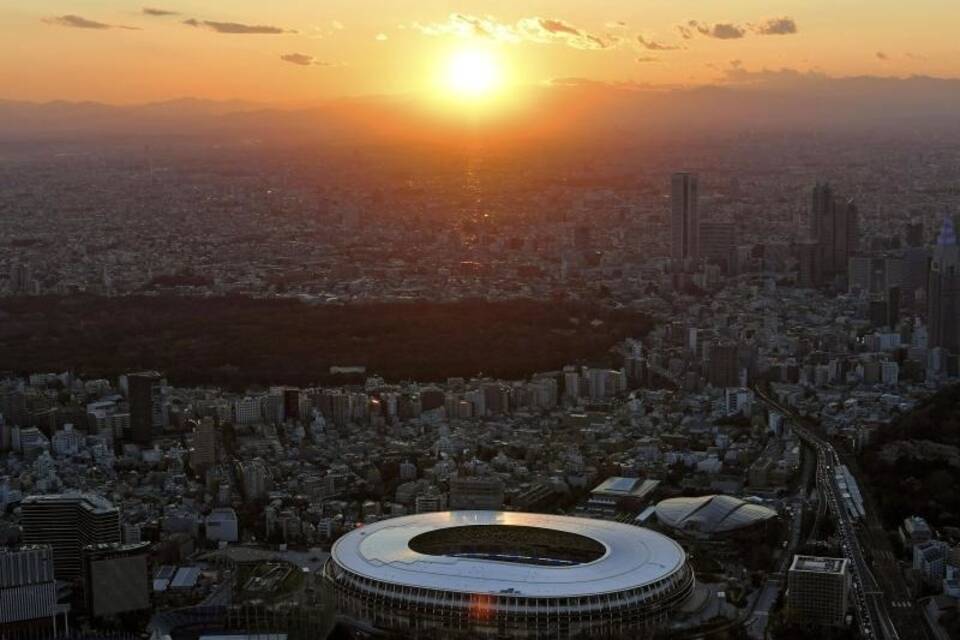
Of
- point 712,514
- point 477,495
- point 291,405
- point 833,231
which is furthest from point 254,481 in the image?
point 833,231

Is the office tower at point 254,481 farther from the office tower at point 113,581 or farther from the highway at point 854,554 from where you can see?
the highway at point 854,554

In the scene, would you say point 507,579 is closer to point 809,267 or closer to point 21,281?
point 21,281

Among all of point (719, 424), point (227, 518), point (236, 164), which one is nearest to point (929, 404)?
point (719, 424)

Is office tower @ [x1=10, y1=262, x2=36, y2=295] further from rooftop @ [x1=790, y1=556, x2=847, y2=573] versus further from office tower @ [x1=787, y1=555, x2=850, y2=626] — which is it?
office tower @ [x1=787, y1=555, x2=850, y2=626]

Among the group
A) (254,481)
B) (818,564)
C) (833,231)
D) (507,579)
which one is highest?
(833,231)

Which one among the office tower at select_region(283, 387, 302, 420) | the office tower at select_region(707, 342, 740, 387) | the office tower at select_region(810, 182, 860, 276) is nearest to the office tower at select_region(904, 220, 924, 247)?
the office tower at select_region(810, 182, 860, 276)

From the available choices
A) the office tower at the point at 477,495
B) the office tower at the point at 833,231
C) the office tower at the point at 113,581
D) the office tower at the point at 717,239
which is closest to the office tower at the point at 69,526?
the office tower at the point at 113,581
